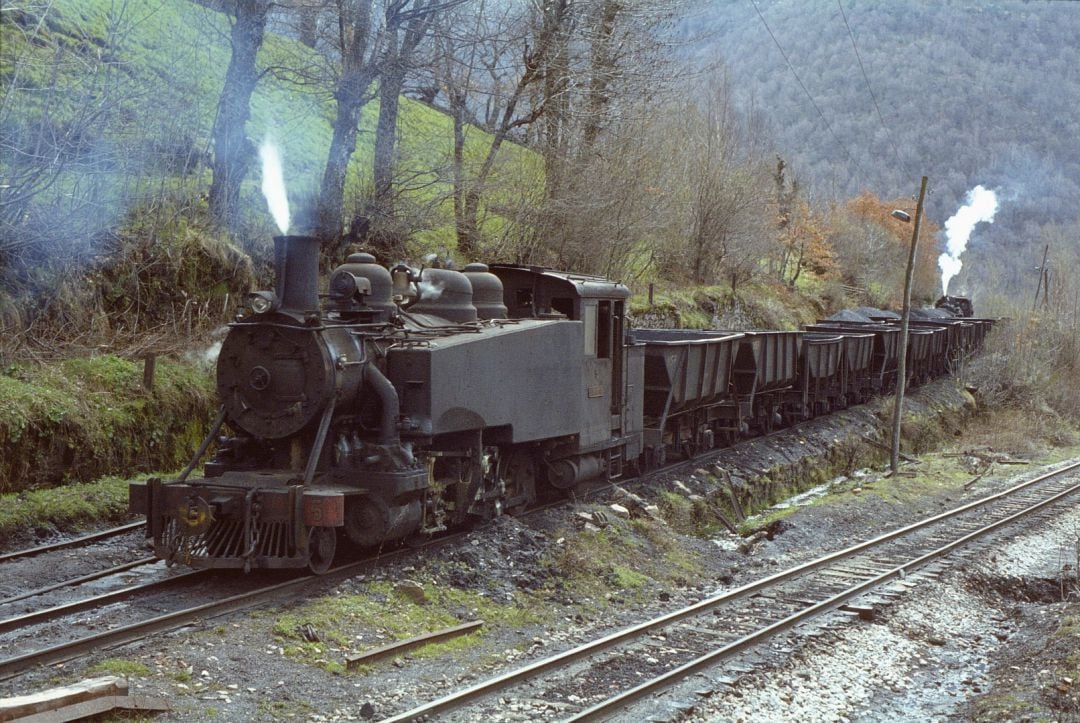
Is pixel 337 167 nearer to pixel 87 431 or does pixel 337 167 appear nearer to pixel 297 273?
pixel 87 431

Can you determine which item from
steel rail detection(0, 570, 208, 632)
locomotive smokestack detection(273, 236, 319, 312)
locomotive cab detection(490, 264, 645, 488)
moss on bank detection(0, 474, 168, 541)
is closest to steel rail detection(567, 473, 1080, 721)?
locomotive cab detection(490, 264, 645, 488)

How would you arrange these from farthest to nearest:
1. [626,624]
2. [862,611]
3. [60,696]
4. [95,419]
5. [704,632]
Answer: [95,419] → [862,611] → [626,624] → [704,632] → [60,696]

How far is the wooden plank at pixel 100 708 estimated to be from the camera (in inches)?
212

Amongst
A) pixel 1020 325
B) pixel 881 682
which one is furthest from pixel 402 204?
pixel 1020 325

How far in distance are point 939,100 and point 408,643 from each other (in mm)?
106993

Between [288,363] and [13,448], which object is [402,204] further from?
[288,363]

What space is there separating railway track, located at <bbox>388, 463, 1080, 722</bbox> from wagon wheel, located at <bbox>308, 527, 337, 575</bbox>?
2320 millimetres

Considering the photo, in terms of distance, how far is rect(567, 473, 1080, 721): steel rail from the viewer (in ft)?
22.1

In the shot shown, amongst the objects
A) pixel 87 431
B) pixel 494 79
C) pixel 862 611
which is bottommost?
pixel 862 611

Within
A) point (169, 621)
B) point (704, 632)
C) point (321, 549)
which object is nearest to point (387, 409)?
point (321, 549)

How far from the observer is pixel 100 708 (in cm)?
559

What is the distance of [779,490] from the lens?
18.1 metres

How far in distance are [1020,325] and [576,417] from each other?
92.8 feet

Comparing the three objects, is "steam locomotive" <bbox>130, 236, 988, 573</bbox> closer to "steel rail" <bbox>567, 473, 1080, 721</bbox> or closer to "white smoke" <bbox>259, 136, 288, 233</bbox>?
"white smoke" <bbox>259, 136, 288, 233</bbox>
